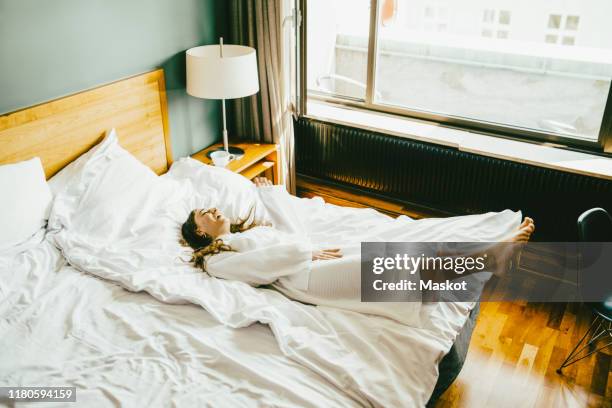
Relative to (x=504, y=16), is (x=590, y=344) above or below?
below

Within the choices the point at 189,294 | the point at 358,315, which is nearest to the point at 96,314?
the point at 189,294

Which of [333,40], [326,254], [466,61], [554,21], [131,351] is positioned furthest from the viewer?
[466,61]

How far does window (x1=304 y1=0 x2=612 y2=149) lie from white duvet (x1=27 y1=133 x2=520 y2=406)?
1194mm

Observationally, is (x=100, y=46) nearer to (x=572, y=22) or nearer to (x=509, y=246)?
(x=509, y=246)

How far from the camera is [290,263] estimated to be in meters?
1.87

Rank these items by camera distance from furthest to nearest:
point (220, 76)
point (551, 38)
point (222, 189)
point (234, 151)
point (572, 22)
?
1. point (551, 38)
2. point (572, 22)
3. point (234, 151)
4. point (220, 76)
5. point (222, 189)

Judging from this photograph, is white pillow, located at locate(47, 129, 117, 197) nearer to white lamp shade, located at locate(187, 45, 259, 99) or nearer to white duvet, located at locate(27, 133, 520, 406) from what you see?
white duvet, located at locate(27, 133, 520, 406)

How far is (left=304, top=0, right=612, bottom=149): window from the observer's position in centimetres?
325

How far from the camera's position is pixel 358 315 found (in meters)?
1.71

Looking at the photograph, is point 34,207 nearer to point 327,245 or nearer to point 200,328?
point 200,328

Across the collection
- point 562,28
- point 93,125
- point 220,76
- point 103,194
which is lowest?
point 103,194

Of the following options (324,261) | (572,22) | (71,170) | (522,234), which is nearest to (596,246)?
(522,234)

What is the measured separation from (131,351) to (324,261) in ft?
2.39

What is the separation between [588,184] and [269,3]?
1.97 m
